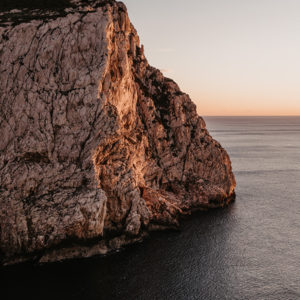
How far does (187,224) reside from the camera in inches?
2186

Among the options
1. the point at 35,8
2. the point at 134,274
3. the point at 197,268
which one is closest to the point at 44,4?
the point at 35,8

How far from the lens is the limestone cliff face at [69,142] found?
1641 inches

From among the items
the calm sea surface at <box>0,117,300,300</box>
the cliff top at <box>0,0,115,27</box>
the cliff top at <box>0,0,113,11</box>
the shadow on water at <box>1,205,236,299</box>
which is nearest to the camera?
the shadow on water at <box>1,205,236,299</box>

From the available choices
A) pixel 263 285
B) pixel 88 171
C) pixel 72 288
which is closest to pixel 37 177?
pixel 88 171

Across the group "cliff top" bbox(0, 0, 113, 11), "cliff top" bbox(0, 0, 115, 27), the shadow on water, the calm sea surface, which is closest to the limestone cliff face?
"cliff top" bbox(0, 0, 115, 27)

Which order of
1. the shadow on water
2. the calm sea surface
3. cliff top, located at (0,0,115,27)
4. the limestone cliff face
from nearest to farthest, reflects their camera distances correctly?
the shadow on water, the calm sea surface, the limestone cliff face, cliff top, located at (0,0,115,27)

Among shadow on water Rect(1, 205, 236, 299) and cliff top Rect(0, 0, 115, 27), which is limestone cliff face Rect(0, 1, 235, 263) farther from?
shadow on water Rect(1, 205, 236, 299)

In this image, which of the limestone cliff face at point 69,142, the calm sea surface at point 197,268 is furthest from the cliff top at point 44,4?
the calm sea surface at point 197,268

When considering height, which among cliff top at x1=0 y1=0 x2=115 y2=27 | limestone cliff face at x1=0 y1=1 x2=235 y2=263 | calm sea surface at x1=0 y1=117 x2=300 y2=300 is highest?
cliff top at x1=0 y1=0 x2=115 y2=27

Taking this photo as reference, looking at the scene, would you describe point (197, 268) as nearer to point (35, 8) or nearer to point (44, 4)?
point (35, 8)

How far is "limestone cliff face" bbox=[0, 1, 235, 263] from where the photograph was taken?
41688 millimetres

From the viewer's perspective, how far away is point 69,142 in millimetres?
45281

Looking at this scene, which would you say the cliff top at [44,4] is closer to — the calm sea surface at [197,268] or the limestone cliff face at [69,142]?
the limestone cliff face at [69,142]

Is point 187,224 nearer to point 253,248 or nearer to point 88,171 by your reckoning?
point 253,248
